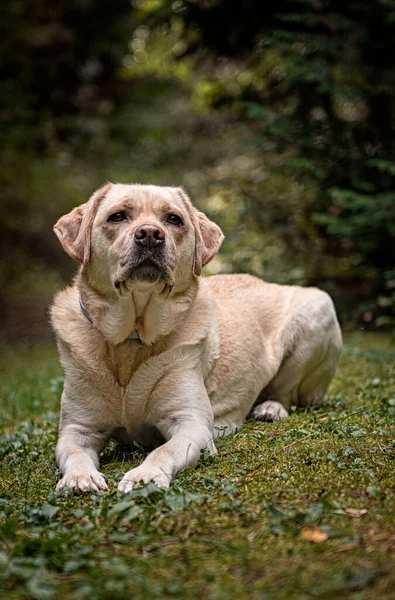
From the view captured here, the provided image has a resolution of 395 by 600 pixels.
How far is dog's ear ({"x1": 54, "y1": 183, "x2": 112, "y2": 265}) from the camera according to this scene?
4301mm

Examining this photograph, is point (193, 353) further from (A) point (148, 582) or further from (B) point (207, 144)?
(B) point (207, 144)

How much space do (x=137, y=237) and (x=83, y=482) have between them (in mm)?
1338

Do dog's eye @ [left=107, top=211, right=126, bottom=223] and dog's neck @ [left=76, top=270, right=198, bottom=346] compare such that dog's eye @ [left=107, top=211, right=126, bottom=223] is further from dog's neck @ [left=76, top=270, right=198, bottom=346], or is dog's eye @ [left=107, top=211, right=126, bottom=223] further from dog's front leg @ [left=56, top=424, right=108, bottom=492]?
dog's front leg @ [left=56, top=424, right=108, bottom=492]

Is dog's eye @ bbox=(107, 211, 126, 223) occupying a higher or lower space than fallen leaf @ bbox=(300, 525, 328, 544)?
higher

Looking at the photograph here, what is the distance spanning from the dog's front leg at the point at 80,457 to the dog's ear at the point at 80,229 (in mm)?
1013

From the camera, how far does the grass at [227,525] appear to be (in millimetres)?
2328

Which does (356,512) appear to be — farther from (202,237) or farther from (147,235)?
(202,237)

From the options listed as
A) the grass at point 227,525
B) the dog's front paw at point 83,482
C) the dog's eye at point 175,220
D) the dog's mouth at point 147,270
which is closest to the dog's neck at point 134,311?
the dog's mouth at point 147,270

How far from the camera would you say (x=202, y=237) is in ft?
15.2

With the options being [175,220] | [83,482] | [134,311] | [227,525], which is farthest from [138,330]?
[227,525]

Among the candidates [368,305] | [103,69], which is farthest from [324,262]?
[103,69]

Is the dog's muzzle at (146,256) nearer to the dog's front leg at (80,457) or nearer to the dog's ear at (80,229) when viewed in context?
the dog's ear at (80,229)

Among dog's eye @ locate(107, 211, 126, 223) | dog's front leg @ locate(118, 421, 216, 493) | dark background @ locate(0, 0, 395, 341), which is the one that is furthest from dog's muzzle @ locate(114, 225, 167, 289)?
dark background @ locate(0, 0, 395, 341)

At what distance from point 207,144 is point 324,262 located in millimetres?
3853
